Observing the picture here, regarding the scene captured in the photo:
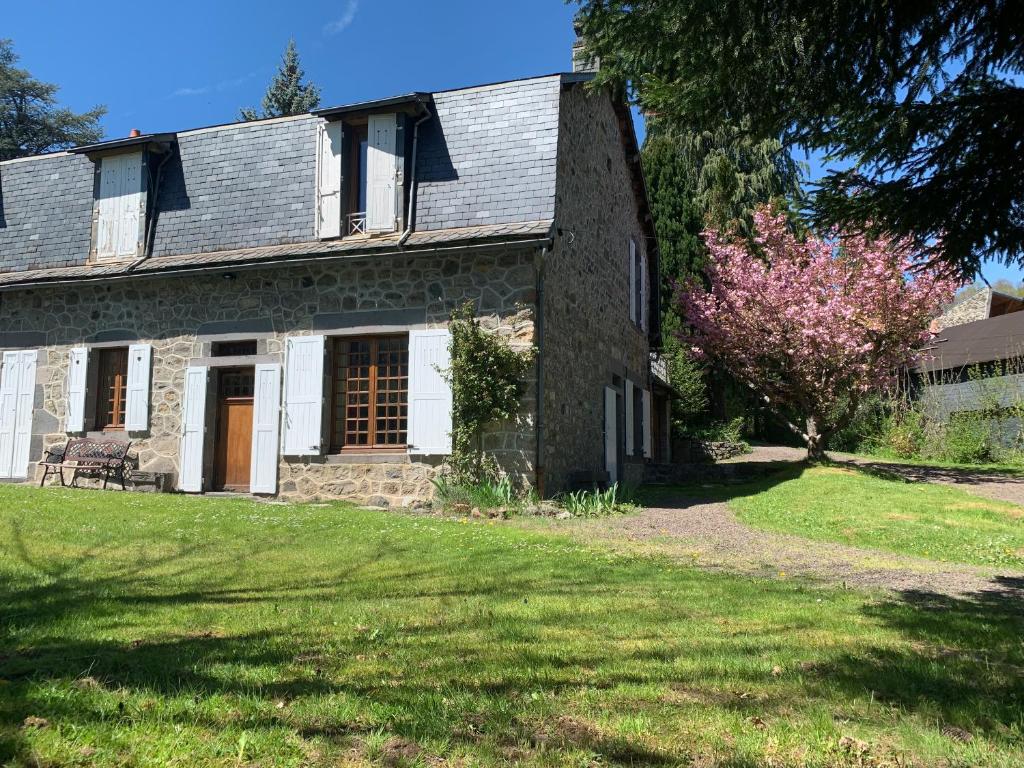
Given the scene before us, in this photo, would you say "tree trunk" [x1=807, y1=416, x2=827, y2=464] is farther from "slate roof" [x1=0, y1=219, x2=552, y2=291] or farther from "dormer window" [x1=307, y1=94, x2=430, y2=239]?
"dormer window" [x1=307, y1=94, x2=430, y2=239]

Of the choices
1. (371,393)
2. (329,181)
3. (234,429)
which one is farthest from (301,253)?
(234,429)

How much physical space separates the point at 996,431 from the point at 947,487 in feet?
27.0

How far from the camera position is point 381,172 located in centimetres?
1138

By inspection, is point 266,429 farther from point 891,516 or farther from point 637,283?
point 637,283

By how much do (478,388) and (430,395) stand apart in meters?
0.81

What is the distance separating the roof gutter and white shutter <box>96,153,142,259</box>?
0.70 m

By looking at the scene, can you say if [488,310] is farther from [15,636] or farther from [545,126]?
[15,636]

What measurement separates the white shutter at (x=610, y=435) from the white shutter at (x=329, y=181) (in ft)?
18.7

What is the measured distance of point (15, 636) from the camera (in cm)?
342

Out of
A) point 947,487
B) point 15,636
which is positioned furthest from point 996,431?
point 15,636

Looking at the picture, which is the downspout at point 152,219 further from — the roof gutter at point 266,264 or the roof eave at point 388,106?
the roof eave at point 388,106

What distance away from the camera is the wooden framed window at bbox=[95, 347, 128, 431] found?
1264 centimetres

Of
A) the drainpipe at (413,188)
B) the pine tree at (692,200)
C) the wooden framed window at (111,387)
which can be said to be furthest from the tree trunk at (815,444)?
the wooden framed window at (111,387)

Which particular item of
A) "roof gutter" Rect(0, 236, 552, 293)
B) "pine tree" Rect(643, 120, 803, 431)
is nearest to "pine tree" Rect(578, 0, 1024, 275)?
"roof gutter" Rect(0, 236, 552, 293)
